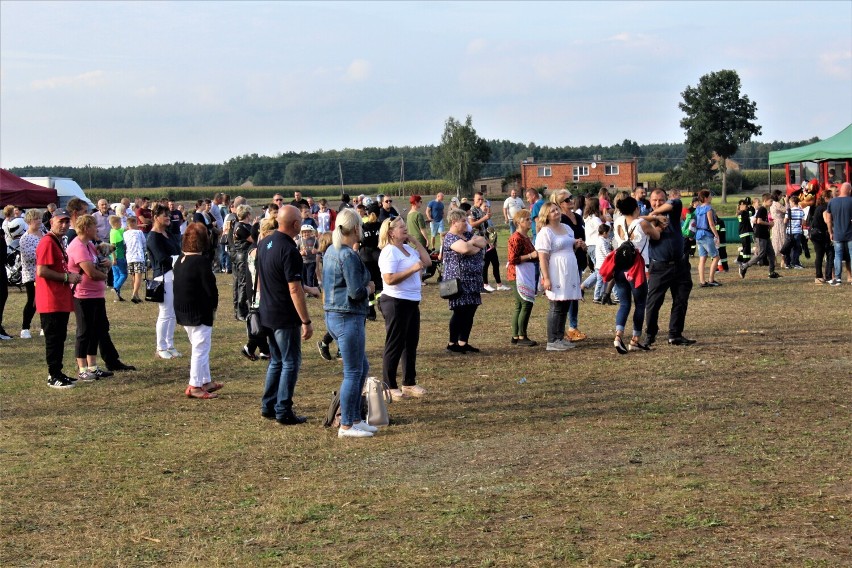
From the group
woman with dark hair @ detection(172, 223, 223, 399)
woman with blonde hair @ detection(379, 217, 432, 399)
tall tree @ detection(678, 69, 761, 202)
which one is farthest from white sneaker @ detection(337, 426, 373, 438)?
tall tree @ detection(678, 69, 761, 202)

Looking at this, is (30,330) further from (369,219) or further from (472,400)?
(472,400)

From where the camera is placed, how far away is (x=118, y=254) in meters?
21.1

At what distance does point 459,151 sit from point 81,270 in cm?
9291

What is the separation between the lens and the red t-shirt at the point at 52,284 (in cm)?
1071

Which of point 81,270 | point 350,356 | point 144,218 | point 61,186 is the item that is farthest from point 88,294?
point 61,186

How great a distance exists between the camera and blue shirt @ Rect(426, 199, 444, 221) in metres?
27.9

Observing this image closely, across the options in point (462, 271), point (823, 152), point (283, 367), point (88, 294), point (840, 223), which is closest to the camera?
point (283, 367)

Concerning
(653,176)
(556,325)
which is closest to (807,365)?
(556,325)

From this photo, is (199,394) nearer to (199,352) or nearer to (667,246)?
(199,352)

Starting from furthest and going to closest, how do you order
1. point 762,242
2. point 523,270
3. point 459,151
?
point 459,151
point 762,242
point 523,270

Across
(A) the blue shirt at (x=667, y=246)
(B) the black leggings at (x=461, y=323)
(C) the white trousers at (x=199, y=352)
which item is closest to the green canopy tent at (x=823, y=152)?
(A) the blue shirt at (x=667, y=246)

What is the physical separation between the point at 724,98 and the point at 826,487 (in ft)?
282

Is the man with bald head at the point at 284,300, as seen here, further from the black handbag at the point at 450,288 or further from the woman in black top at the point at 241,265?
the black handbag at the point at 450,288

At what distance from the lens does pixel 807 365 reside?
1111 cm
